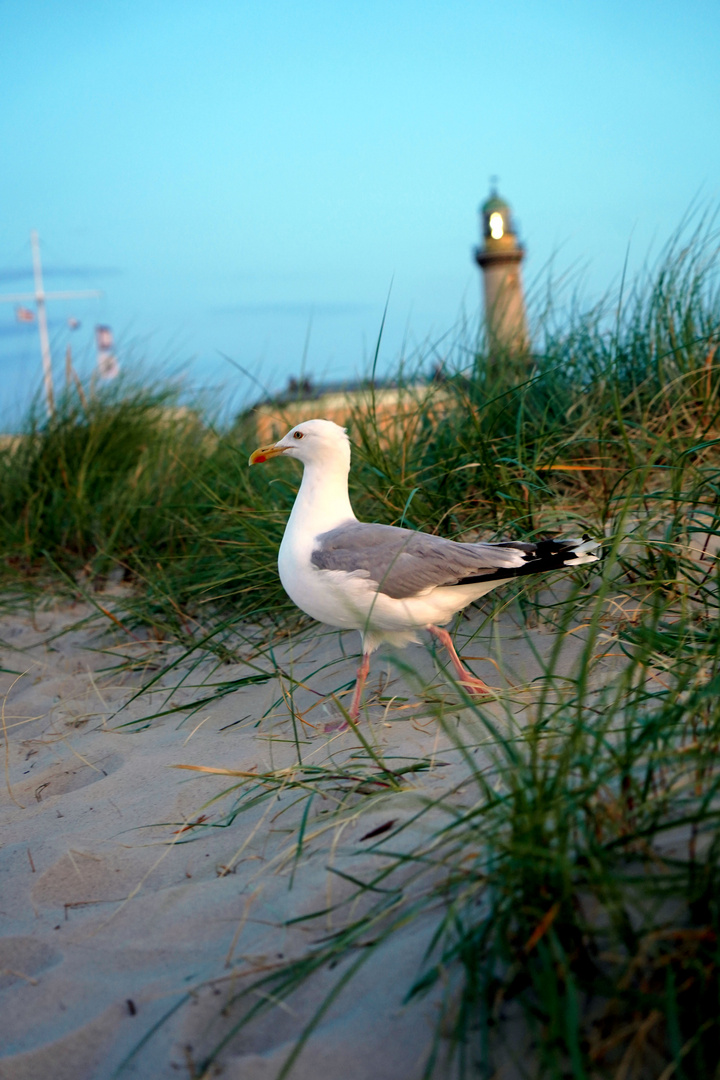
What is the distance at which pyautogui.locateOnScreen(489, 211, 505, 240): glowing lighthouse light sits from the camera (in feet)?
71.6

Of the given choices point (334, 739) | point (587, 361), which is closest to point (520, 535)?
point (334, 739)

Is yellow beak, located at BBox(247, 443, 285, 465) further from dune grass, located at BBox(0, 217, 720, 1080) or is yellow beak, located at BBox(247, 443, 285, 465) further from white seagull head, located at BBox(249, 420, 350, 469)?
dune grass, located at BBox(0, 217, 720, 1080)

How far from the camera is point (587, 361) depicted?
4.56m

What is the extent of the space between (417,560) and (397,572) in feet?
0.26

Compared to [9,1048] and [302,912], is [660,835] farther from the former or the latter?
[9,1048]

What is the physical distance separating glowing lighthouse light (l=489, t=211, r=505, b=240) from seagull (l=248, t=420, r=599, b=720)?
792 inches

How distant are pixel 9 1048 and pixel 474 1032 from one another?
904 mm

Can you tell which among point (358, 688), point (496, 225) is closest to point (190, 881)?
point (358, 688)

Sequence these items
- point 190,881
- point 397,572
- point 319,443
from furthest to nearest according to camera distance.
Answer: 1. point 319,443
2. point 397,572
3. point 190,881

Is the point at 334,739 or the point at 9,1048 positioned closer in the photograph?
the point at 9,1048

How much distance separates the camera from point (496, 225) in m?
22.0

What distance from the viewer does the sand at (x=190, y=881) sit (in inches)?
57.5

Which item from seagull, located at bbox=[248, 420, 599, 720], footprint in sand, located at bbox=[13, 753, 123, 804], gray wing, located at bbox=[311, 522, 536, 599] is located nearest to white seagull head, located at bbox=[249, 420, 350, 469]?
seagull, located at bbox=[248, 420, 599, 720]

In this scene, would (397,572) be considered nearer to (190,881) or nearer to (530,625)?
(530,625)
